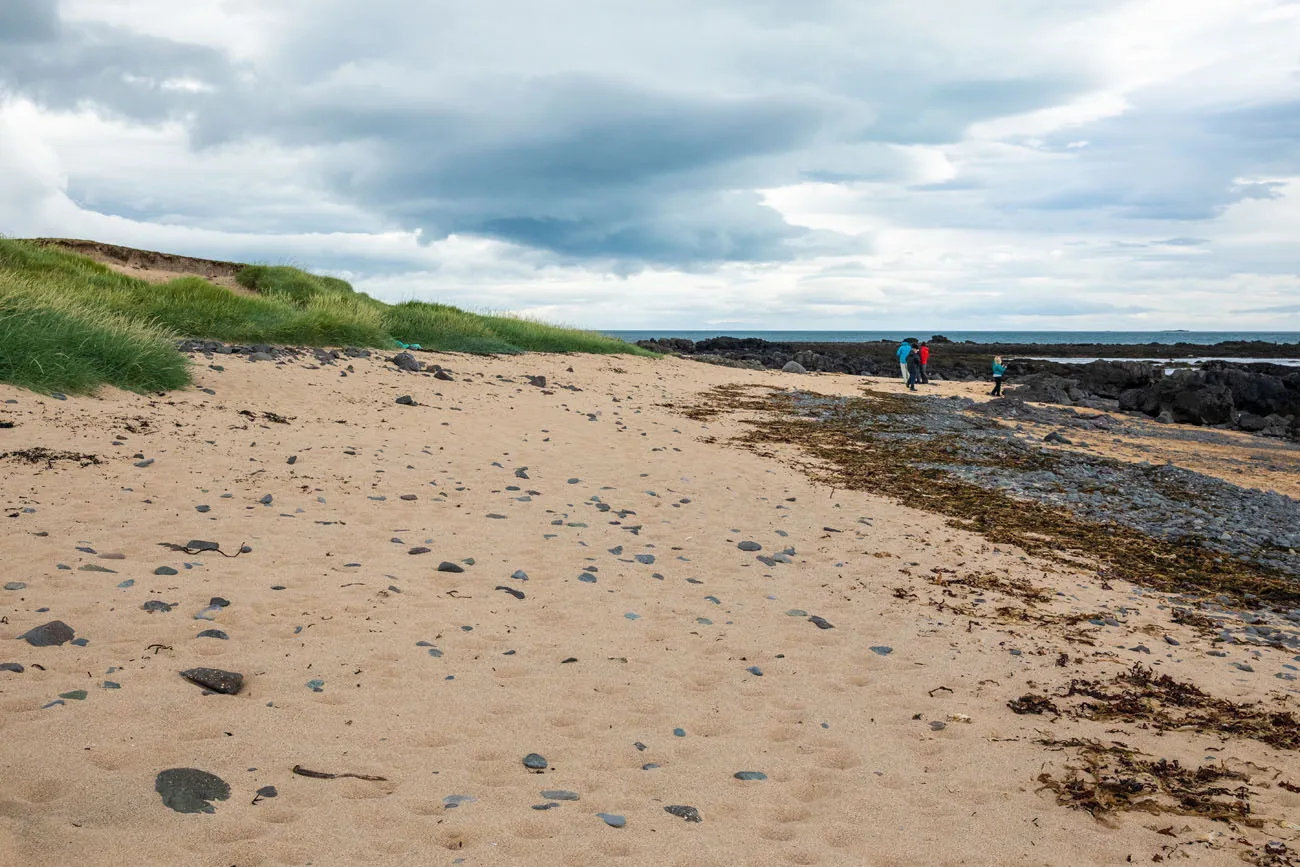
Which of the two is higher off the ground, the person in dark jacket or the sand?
the person in dark jacket

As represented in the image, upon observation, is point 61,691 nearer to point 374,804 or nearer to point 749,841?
point 374,804

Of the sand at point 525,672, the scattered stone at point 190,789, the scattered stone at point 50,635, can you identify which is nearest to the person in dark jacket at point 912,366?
the sand at point 525,672

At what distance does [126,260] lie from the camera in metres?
27.5

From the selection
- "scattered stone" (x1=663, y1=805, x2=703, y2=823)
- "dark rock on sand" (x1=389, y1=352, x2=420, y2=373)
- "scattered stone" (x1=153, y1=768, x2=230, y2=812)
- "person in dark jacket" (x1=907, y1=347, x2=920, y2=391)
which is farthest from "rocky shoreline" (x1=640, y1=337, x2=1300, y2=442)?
"scattered stone" (x1=153, y1=768, x2=230, y2=812)

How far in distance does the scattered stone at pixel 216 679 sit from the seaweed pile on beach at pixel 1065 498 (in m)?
7.66

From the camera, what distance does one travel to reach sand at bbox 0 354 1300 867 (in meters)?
3.41

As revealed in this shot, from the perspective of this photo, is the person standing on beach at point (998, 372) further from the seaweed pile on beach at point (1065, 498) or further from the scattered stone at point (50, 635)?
the scattered stone at point (50, 635)

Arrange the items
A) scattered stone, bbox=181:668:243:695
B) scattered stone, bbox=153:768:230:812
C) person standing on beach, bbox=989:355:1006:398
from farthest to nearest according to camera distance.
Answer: person standing on beach, bbox=989:355:1006:398, scattered stone, bbox=181:668:243:695, scattered stone, bbox=153:768:230:812

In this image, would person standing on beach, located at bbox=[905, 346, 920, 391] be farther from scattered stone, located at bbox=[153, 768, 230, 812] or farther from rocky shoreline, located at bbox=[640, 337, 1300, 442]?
scattered stone, located at bbox=[153, 768, 230, 812]

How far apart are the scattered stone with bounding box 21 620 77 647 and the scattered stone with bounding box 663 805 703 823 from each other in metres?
3.48

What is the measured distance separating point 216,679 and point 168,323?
606 inches

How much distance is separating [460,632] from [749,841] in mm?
2679

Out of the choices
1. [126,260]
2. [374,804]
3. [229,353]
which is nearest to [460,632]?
[374,804]

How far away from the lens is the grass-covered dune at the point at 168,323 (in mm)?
10703
